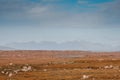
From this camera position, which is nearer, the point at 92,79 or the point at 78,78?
the point at 92,79

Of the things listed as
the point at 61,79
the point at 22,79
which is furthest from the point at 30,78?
the point at 61,79

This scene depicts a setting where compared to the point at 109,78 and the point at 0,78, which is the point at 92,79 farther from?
the point at 0,78

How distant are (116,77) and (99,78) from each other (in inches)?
116

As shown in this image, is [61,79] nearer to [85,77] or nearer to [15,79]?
[85,77]

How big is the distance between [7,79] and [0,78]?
249 centimetres

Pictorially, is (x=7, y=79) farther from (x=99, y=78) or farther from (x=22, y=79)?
(x=99, y=78)

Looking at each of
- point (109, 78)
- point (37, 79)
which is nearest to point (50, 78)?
point (37, 79)

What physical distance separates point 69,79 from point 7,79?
1121cm

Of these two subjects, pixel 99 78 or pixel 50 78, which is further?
pixel 50 78

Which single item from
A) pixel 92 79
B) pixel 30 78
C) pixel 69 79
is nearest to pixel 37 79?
pixel 30 78

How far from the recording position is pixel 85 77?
58.5 m

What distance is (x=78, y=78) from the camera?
2349 inches

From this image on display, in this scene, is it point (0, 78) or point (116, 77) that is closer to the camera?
point (116, 77)

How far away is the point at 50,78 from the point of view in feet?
203
